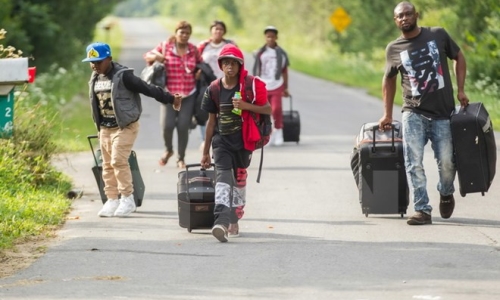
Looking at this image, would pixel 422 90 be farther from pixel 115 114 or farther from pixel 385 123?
pixel 115 114

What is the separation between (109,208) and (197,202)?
170 centimetres

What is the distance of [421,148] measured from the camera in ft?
37.8

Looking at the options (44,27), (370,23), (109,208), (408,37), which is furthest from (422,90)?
(370,23)

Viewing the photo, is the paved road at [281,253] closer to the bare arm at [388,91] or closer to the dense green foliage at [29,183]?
the dense green foliage at [29,183]

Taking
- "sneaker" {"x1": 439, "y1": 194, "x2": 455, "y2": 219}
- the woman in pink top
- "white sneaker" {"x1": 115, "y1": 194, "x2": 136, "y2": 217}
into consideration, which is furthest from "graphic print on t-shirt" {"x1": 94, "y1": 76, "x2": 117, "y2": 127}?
the woman in pink top

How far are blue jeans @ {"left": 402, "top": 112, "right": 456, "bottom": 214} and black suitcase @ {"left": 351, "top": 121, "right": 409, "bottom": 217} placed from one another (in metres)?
0.29

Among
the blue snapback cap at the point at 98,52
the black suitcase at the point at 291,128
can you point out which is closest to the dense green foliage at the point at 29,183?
the blue snapback cap at the point at 98,52

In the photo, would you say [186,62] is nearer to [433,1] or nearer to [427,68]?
[427,68]

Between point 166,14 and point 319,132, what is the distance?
456 ft

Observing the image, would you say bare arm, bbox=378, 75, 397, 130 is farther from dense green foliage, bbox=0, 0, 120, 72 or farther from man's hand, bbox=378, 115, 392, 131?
dense green foliage, bbox=0, 0, 120, 72

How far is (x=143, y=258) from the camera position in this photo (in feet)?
33.4

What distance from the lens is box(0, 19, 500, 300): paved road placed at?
8.76m

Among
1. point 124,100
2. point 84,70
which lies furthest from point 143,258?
point 84,70

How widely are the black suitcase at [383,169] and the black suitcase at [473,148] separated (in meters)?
0.63
